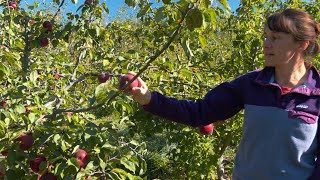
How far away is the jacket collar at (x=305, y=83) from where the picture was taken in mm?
1468

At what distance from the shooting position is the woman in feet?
4.68

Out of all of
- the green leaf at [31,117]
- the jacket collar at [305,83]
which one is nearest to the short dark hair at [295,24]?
the jacket collar at [305,83]

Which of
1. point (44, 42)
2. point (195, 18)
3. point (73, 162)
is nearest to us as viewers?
point (195, 18)

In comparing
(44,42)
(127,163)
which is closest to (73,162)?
(127,163)

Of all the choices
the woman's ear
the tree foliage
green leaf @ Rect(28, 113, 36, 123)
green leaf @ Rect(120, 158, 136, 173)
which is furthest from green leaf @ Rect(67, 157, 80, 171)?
the woman's ear

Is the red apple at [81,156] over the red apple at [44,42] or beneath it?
beneath

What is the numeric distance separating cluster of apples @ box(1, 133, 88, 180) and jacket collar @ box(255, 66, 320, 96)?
64cm

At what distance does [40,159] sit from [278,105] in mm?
876

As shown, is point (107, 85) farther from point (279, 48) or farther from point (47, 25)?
point (47, 25)

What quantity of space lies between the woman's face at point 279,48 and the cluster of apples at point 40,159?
693 mm

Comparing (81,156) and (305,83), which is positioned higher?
(305,83)

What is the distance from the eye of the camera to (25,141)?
5.52 feet

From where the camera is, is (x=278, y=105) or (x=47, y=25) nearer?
(x=278, y=105)

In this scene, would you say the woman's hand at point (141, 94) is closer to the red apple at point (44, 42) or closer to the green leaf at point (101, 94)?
the green leaf at point (101, 94)
